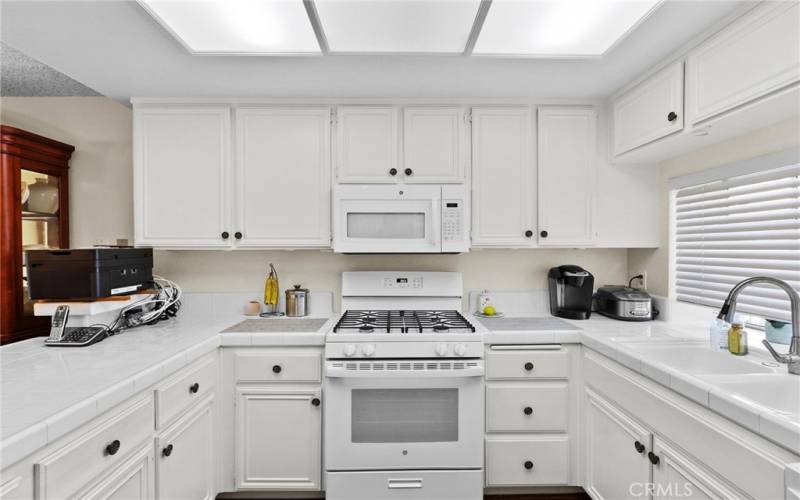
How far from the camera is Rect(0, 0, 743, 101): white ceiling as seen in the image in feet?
4.89

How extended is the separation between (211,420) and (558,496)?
1890 mm

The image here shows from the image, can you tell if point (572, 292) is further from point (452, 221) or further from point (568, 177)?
point (452, 221)

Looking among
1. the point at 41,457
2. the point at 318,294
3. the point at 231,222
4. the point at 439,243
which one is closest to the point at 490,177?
the point at 439,243

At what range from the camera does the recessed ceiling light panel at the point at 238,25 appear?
1.38m

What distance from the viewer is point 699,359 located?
171cm

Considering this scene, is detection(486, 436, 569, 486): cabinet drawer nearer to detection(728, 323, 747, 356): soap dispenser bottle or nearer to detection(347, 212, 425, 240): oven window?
detection(728, 323, 747, 356): soap dispenser bottle

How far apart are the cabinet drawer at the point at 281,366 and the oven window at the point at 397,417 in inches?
10.1

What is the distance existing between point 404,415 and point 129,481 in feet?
3.74

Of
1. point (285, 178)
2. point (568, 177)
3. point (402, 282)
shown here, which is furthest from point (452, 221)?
point (285, 178)

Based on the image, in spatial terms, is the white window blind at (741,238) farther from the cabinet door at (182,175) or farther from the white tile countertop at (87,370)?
the cabinet door at (182,175)

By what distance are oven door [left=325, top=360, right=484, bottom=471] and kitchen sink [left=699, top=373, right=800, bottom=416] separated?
0.96m

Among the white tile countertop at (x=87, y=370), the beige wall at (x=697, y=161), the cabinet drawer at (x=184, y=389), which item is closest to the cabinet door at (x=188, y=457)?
the cabinet drawer at (x=184, y=389)

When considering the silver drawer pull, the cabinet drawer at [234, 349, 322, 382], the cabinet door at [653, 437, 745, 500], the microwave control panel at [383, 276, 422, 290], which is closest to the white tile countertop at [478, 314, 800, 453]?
the cabinet door at [653, 437, 745, 500]

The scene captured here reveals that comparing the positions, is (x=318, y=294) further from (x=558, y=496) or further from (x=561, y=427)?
(x=558, y=496)
